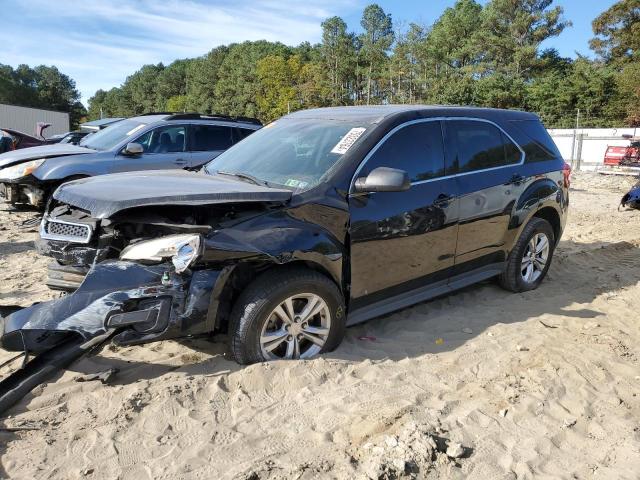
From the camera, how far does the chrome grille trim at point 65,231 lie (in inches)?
134

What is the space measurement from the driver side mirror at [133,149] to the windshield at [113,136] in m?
0.43

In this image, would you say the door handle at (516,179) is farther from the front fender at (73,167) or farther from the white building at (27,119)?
the white building at (27,119)

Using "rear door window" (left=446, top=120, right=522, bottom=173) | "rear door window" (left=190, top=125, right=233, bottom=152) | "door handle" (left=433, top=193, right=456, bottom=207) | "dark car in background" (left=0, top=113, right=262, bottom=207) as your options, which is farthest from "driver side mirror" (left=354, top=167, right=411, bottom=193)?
"rear door window" (left=190, top=125, right=233, bottom=152)

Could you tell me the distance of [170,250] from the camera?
3.13 meters

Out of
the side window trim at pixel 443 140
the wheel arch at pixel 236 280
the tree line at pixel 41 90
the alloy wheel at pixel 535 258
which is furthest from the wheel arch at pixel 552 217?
the tree line at pixel 41 90

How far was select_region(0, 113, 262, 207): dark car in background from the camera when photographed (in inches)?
301

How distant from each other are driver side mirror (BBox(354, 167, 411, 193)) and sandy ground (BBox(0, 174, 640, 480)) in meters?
1.19

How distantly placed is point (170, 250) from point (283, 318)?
0.84 m

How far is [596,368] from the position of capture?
12.4ft

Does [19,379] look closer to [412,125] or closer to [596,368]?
[412,125]

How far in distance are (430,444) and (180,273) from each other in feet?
5.45

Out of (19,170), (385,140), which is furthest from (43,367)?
(19,170)

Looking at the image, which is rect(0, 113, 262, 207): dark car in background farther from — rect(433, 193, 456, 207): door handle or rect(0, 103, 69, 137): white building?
rect(0, 103, 69, 137): white building

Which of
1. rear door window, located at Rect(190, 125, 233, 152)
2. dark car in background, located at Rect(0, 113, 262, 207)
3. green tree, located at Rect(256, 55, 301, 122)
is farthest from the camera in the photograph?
green tree, located at Rect(256, 55, 301, 122)
